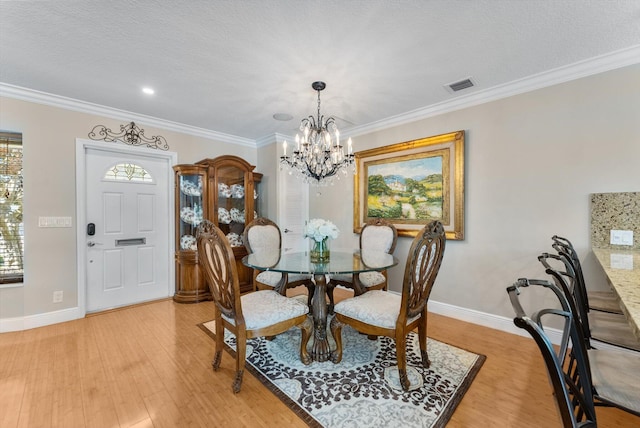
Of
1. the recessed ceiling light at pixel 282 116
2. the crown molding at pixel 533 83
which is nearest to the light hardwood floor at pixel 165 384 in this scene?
the crown molding at pixel 533 83

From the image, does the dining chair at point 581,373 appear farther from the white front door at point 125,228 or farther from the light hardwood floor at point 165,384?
the white front door at point 125,228

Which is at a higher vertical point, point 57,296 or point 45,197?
point 45,197

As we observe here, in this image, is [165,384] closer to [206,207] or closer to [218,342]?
[218,342]

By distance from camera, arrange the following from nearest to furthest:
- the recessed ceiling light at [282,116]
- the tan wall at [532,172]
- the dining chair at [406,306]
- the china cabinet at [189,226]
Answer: the dining chair at [406,306] < the tan wall at [532,172] < the recessed ceiling light at [282,116] < the china cabinet at [189,226]

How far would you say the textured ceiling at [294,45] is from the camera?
5.53 ft

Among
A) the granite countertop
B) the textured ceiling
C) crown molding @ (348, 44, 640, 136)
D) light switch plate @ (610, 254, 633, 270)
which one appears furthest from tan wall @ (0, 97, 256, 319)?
light switch plate @ (610, 254, 633, 270)

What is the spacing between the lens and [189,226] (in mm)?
3797

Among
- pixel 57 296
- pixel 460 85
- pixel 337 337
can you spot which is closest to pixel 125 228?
pixel 57 296

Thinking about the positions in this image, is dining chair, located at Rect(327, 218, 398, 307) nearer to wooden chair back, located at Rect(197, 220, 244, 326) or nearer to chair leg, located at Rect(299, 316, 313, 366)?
chair leg, located at Rect(299, 316, 313, 366)

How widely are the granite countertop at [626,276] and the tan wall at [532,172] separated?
0.31 metres

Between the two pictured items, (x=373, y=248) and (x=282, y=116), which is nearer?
(x=373, y=248)

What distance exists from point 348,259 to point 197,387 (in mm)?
1528

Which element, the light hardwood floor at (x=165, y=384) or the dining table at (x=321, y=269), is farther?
the dining table at (x=321, y=269)

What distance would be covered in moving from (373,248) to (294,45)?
2270 mm
